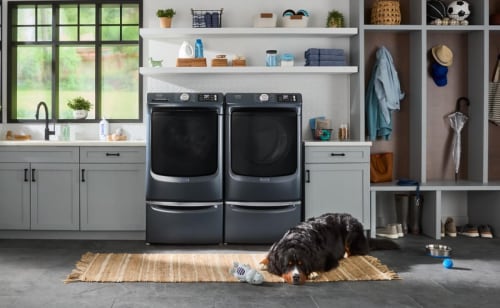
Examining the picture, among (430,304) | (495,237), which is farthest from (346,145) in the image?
(430,304)

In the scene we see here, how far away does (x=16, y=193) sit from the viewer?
5543 millimetres

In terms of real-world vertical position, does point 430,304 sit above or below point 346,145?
below

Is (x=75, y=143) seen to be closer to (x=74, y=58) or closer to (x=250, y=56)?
(x=74, y=58)

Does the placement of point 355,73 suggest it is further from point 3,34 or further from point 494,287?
point 3,34

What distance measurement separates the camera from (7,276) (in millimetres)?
4148

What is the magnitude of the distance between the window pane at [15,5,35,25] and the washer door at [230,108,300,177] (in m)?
2.50

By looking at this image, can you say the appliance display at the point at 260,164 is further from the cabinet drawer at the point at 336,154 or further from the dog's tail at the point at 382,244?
the dog's tail at the point at 382,244

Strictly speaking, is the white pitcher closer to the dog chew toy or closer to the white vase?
the white vase

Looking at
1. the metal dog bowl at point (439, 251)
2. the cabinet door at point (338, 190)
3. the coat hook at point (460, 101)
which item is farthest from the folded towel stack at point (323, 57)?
the metal dog bowl at point (439, 251)

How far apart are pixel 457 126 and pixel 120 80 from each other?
333 cm

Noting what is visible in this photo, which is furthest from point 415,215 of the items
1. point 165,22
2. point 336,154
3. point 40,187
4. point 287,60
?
point 40,187

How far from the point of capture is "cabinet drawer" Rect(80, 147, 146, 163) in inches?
217

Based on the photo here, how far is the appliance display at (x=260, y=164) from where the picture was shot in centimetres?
529

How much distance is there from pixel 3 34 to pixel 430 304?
479 cm
